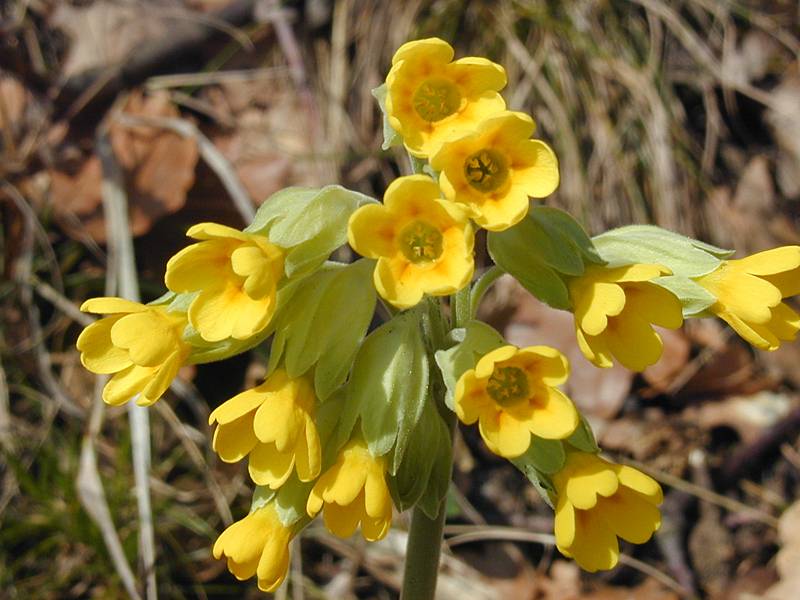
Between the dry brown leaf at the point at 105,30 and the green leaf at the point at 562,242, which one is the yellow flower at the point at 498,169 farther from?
the dry brown leaf at the point at 105,30

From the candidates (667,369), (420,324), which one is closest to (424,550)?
(420,324)

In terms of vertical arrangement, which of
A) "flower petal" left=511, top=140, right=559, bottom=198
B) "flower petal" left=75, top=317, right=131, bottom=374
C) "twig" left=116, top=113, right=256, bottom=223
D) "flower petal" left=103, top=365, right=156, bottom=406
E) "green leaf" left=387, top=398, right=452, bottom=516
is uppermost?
"flower petal" left=511, top=140, right=559, bottom=198

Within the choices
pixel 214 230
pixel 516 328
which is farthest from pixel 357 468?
pixel 516 328

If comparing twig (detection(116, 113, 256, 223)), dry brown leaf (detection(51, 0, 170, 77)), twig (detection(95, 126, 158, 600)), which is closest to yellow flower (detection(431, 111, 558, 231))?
twig (detection(95, 126, 158, 600))

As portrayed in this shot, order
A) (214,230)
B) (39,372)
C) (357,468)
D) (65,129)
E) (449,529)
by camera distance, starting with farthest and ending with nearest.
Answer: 1. (65,129)
2. (39,372)
3. (449,529)
4. (357,468)
5. (214,230)

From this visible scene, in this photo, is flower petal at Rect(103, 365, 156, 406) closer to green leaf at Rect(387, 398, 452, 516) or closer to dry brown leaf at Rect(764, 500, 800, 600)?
green leaf at Rect(387, 398, 452, 516)

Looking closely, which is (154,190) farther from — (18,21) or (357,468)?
Result: (357,468)

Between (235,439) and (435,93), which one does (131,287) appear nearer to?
(235,439)
